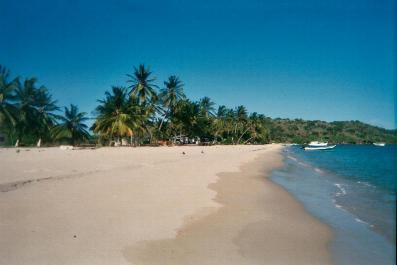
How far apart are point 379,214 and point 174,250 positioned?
20.9ft

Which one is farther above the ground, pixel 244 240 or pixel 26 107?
pixel 26 107

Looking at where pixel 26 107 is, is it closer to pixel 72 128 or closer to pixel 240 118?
pixel 72 128

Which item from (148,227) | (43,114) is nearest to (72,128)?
(43,114)

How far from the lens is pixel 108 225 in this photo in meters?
5.74

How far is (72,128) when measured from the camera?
49.8 m

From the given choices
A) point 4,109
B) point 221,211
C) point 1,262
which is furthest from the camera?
point 4,109

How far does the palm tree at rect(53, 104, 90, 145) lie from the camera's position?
48.6m

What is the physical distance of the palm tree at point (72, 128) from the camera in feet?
159

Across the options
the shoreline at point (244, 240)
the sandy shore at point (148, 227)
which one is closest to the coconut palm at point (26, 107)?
the sandy shore at point (148, 227)

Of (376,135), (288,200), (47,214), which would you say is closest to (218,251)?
(47,214)

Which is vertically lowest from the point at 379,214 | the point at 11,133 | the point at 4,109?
the point at 379,214

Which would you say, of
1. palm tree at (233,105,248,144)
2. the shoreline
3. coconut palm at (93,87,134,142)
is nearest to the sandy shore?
the shoreline

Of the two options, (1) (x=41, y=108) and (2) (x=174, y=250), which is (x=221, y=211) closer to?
(2) (x=174, y=250)

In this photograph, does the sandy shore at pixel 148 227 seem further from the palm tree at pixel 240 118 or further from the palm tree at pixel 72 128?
the palm tree at pixel 240 118
